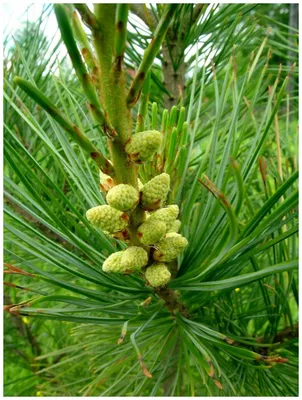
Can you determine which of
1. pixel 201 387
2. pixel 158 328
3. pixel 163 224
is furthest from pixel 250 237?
pixel 201 387

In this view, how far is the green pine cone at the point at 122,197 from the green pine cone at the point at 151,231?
1.1 inches

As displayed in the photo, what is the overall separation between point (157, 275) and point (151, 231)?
0.04 metres

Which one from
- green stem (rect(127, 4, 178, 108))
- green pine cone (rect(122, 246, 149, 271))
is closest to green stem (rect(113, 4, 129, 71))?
green stem (rect(127, 4, 178, 108))

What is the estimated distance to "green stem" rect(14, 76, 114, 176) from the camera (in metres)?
0.19

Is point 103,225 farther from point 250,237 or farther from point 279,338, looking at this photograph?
point 279,338

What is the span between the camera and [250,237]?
0.25 m

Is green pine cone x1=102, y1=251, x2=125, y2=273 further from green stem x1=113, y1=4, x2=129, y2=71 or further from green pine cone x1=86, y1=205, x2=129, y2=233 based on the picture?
green stem x1=113, y1=4, x2=129, y2=71

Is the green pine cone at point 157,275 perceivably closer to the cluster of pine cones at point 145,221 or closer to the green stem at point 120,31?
the cluster of pine cones at point 145,221

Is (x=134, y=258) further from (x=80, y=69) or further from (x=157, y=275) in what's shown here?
(x=80, y=69)

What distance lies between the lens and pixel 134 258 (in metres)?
0.30

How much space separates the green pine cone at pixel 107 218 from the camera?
278 millimetres

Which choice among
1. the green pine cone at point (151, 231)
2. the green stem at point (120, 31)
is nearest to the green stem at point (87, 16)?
the green stem at point (120, 31)

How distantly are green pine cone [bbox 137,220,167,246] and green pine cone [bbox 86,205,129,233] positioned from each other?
1 cm

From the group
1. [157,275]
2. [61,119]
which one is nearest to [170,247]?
[157,275]
